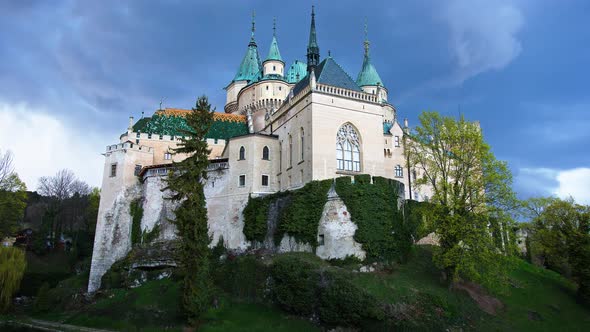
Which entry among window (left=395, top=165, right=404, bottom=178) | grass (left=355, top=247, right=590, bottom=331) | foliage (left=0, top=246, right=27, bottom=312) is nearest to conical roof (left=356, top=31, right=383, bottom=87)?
window (left=395, top=165, right=404, bottom=178)

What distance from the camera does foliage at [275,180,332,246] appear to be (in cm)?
3525

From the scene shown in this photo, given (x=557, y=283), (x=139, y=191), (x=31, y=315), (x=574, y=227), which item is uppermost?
(x=139, y=191)

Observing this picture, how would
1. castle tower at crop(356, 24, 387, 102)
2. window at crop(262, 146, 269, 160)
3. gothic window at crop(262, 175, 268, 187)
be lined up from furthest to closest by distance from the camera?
castle tower at crop(356, 24, 387, 102)
window at crop(262, 146, 269, 160)
gothic window at crop(262, 175, 268, 187)

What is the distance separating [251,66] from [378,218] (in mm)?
39658

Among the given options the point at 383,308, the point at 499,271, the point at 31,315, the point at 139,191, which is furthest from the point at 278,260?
the point at 31,315

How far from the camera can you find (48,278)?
5094 centimetres

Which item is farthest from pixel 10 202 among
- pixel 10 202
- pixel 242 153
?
pixel 242 153

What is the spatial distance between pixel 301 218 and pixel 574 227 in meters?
23.7

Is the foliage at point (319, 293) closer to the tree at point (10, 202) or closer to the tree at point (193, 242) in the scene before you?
the tree at point (193, 242)

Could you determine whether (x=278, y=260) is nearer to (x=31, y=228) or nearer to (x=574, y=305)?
(x=574, y=305)

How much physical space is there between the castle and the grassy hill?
4812 millimetres

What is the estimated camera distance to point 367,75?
61156 mm

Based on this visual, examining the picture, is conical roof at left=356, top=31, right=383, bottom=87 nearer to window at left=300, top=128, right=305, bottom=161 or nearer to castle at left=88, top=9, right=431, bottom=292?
castle at left=88, top=9, right=431, bottom=292

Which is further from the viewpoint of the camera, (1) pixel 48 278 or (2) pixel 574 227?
(1) pixel 48 278
